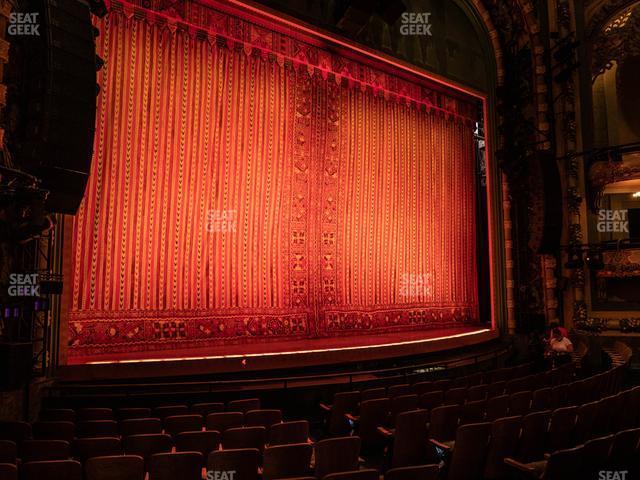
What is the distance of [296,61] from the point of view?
7.84 meters

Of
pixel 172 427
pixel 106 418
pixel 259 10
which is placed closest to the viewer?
pixel 172 427

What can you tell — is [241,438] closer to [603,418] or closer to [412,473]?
[412,473]

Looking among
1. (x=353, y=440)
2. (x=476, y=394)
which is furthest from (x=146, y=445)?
(x=476, y=394)

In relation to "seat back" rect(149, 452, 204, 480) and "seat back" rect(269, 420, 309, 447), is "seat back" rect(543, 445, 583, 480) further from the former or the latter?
"seat back" rect(149, 452, 204, 480)

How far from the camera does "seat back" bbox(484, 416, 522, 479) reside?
304 cm

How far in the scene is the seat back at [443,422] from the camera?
338 cm

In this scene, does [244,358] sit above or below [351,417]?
above

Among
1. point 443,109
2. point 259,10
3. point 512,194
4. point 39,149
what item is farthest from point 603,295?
point 39,149

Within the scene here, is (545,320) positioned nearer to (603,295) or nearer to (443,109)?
(603,295)

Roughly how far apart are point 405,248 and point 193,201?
13.1 feet

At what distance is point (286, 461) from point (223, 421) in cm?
107

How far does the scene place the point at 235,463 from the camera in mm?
2387

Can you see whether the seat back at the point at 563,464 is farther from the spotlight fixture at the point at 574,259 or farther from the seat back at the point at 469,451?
the spotlight fixture at the point at 574,259

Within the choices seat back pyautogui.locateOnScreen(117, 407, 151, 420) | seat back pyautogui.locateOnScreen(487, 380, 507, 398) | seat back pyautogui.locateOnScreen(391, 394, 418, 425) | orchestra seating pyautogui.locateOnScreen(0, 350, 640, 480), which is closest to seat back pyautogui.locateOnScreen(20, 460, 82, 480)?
orchestra seating pyautogui.locateOnScreen(0, 350, 640, 480)
